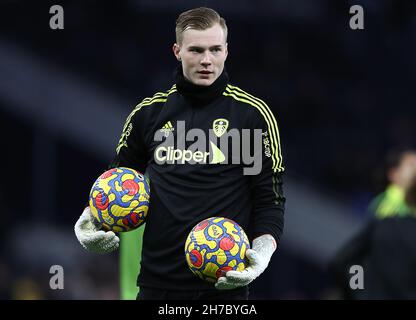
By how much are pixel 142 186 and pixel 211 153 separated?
385 millimetres

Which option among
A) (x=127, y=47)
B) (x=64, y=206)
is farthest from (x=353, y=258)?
(x=127, y=47)

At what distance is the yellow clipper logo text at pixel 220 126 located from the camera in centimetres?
522

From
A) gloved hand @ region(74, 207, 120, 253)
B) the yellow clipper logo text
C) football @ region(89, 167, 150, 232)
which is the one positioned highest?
the yellow clipper logo text

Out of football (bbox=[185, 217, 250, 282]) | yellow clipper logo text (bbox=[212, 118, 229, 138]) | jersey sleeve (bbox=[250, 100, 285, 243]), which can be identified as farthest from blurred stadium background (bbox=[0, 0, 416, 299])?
football (bbox=[185, 217, 250, 282])

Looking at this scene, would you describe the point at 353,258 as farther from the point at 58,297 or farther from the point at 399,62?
the point at 399,62

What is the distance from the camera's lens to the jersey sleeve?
5.23 m

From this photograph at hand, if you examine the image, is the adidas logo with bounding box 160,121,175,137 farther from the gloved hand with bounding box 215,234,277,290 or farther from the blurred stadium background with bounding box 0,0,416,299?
the blurred stadium background with bounding box 0,0,416,299

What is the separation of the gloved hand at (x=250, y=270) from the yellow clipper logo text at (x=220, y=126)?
57 cm

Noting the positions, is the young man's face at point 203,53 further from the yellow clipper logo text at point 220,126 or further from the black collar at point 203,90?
the yellow clipper logo text at point 220,126

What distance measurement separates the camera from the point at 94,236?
17.1 ft

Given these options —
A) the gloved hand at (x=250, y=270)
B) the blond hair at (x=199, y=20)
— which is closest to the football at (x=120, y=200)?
the gloved hand at (x=250, y=270)

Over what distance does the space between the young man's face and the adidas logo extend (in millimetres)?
246

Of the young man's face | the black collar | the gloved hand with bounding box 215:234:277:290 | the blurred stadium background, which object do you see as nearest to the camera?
the gloved hand with bounding box 215:234:277:290

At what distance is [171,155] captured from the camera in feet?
17.3
